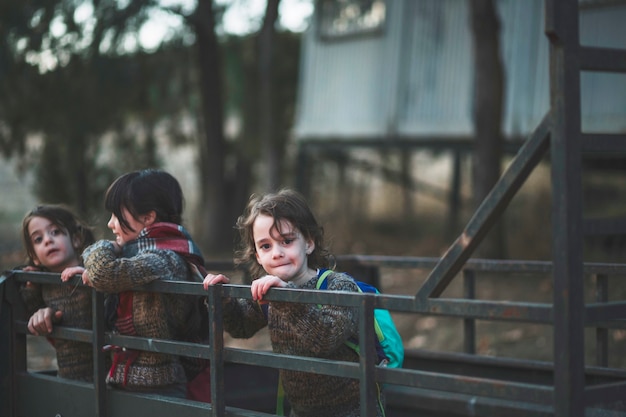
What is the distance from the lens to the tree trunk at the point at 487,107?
12367 mm

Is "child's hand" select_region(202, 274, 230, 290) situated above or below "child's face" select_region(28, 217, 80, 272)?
below

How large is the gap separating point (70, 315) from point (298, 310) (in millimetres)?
1530

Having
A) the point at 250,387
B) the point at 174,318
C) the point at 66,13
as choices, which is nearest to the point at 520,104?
the point at 66,13

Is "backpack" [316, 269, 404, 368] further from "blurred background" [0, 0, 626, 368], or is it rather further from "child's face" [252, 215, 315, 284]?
"blurred background" [0, 0, 626, 368]

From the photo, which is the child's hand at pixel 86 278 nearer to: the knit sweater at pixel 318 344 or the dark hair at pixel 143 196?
the dark hair at pixel 143 196

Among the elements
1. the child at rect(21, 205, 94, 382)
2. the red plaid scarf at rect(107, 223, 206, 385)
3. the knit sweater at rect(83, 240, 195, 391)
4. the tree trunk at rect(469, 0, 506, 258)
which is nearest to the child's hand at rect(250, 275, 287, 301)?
the knit sweater at rect(83, 240, 195, 391)

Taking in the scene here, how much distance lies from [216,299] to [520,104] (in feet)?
35.7

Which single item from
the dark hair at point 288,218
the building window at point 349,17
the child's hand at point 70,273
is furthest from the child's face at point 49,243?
the building window at point 349,17

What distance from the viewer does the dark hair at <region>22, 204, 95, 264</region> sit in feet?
16.5

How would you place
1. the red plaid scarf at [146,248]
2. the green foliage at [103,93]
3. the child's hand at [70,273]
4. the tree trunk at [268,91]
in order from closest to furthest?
the red plaid scarf at [146,248] < the child's hand at [70,273] < the tree trunk at [268,91] < the green foliage at [103,93]

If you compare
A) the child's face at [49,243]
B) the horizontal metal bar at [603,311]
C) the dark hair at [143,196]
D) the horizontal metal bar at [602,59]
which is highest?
the horizontal metal bar at [602,59]

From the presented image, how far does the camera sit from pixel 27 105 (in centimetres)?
1591

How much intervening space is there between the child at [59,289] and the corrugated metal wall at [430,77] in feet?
30.0

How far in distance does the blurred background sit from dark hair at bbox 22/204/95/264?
591 cm
